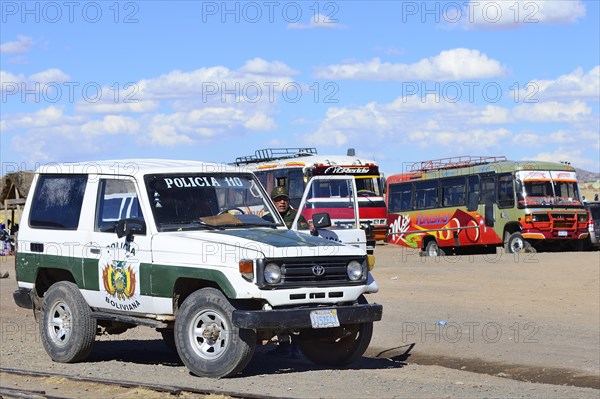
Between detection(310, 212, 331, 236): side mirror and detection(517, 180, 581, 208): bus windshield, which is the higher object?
detection(517, 180, 581, 208): bus windshield

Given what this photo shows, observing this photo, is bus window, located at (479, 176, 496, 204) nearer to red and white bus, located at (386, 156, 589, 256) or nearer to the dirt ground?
red and white bus, located at (386, 156, 589, 256)

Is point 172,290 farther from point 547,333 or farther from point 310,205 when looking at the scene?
point 310,205

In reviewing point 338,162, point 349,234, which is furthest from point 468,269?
point 349,234

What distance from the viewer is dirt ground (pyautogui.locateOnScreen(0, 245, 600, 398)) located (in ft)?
36.4

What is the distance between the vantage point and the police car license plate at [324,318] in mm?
10945

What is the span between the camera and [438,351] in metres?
14.8

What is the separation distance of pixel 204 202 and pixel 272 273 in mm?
1695

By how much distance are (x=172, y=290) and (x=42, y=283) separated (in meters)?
2.66

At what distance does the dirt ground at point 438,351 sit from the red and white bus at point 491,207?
8391 mm

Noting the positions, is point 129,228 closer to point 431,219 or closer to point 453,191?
point 453,191

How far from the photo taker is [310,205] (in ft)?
105

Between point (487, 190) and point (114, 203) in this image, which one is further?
point (487, 190)

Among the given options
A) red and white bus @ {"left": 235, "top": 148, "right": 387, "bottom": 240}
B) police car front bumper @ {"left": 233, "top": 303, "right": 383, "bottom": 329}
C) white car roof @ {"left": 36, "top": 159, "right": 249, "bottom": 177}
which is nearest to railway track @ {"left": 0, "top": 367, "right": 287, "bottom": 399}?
police car front bumper @ {"left": 233, "top": 303, "right": 383, "bottom": 329}

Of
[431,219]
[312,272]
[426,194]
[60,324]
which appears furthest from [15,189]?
[312,272]
